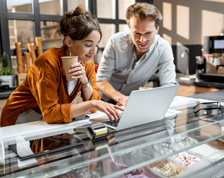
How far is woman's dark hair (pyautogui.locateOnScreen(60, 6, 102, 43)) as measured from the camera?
4.34 feet

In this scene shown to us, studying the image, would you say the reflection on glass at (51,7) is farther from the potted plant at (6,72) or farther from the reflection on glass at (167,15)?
the reflection on glass at (167,15)

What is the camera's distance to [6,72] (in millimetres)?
3043

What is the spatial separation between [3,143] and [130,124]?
53 centimetres

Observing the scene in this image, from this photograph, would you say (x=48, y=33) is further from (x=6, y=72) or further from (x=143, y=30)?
(x=143, y=30)

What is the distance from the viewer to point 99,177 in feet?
2.68

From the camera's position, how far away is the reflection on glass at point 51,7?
3613mm

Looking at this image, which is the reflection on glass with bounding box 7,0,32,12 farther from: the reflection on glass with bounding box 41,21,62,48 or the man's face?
the man's face

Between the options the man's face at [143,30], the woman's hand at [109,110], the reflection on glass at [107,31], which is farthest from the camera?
the reflection on glass at [107,31]

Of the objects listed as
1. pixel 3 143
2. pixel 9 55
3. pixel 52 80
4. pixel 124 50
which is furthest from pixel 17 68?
pixel 3 143

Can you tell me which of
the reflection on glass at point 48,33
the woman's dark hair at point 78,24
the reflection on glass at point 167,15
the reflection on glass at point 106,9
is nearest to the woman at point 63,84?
the woman's dark hair at point 78,24

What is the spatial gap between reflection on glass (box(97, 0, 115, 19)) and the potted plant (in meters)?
1.76

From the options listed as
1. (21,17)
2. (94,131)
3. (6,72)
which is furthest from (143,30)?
(21,17)

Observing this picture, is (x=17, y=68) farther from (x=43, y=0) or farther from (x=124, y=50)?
(x=124, y=50)

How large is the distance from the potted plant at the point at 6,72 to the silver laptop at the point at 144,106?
2219 mm
